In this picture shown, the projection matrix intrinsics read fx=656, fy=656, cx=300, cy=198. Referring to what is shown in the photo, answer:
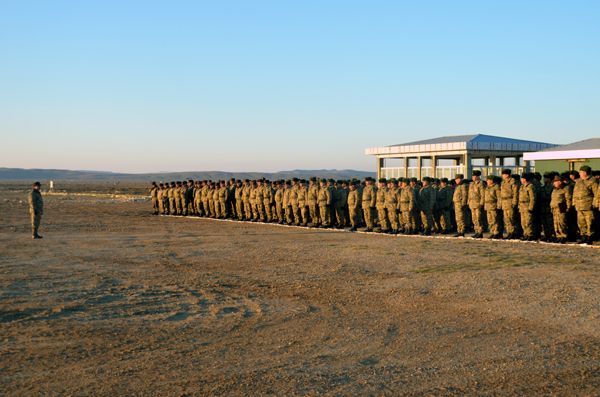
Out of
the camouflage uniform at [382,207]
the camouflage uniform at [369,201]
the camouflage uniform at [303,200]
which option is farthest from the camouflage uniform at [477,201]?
the camouflage uniform at [303,200]

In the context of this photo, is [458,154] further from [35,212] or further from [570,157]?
[35,212]

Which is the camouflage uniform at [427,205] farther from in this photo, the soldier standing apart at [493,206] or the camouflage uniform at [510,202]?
the camouflage uniform at [510,202]

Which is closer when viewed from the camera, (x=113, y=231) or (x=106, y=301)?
(x=106, y=301)

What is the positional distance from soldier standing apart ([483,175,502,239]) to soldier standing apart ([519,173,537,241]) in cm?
68

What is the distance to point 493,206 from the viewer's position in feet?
51.1

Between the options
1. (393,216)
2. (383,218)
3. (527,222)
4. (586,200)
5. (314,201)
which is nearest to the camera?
(586,200)

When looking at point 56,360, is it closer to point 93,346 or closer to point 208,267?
point 93,346

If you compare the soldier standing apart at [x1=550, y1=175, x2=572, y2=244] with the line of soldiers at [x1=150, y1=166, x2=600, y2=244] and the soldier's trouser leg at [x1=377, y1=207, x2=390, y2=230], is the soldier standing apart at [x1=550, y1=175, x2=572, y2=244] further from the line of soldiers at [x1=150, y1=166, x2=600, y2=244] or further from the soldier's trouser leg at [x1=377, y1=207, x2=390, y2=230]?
the soldier's trouser leg at [x1=377, y1=207, x2=390, y2=230]

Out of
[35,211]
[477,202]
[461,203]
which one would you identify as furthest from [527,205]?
[35,211]

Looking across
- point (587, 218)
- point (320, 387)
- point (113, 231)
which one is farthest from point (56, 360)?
point (113, 231)

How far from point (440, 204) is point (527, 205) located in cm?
322

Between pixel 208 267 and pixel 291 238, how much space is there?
5649 millimetres

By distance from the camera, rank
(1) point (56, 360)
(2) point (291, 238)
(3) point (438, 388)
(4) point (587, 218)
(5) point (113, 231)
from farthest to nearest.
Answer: (5) point (113, 231) → (2) point (291, 238) → (4) point (587, 218) → (1) point (56, 360) → (3) point (438, 388)

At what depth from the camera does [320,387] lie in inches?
202
